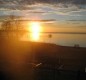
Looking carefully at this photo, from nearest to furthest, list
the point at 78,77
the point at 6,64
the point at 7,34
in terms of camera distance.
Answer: the point at 78,77 < the point at 6,64 < the point at 7,34

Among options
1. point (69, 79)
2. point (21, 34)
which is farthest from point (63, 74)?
point (21, 34)

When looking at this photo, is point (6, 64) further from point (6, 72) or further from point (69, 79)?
point (69, 79)

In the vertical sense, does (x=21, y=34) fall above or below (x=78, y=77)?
above

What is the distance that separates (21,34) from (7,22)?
5.05 metres

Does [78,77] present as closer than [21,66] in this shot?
Yes

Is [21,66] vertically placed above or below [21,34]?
below

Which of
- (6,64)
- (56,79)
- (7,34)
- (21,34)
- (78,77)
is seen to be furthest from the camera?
(21,34)

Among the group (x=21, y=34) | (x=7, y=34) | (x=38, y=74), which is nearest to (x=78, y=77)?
(x=38, y=74)

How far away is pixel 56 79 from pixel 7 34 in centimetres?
3328

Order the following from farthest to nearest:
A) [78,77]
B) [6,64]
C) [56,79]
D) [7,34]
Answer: [7,34]
[6,64]
[56,79]
[78,77]

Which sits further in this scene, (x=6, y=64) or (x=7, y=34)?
(x=7, y=34)

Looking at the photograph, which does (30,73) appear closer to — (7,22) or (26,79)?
(26,79)

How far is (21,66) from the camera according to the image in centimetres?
1856

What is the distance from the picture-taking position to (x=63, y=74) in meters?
18.5
